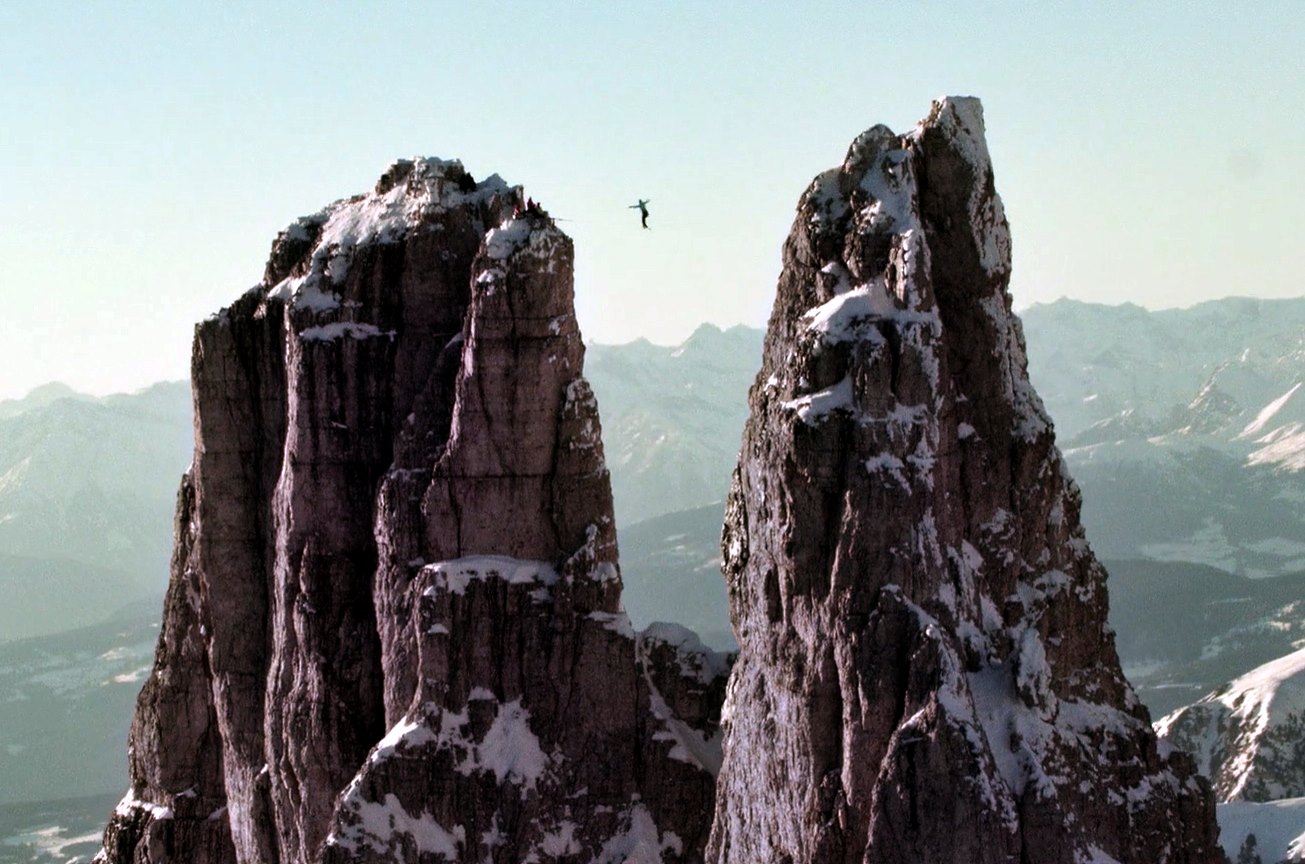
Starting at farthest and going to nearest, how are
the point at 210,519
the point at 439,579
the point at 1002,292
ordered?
the point at 210,519
the point at 439,579
the point at 1002,292

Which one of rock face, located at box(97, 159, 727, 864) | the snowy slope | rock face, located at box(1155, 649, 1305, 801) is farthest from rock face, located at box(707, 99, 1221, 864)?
rock face, located at box(1155, 649, 1305, 801)

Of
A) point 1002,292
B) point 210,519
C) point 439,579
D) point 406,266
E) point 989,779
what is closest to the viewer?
point 989,779

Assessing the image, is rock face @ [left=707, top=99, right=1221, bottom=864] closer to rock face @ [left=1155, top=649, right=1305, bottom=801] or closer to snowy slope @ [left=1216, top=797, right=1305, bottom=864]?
snowy slope @ [left=1216, top=797, right=1305, bottom=864]

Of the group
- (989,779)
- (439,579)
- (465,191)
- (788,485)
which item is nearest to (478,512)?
(439,579)

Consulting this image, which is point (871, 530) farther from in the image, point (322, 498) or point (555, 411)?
point (322, 498)

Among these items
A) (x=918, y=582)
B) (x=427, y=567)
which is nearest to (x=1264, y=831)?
(x=918, y=582)

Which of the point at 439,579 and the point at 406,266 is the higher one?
the point at 406,266

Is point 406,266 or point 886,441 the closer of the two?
point 886,441

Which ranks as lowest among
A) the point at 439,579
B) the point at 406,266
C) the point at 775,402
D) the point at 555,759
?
the point at 555,759
